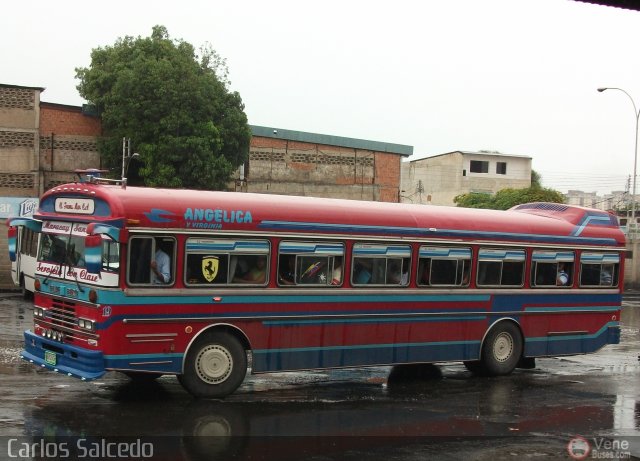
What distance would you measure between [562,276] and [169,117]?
93.5 ft

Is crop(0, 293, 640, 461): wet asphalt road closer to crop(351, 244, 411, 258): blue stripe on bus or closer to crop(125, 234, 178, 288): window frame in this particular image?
crop(125, 234, 178, 288): window frame

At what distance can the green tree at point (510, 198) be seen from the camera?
52.6 meters

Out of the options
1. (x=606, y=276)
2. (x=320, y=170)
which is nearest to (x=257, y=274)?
(x=606, y=276)

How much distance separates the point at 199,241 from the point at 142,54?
3340cm

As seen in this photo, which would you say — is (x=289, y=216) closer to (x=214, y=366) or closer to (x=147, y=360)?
(x=214, y=366)

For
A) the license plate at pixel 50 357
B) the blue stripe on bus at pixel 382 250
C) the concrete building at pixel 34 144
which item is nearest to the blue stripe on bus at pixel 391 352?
the blue stripe on bus at pixel 382 250

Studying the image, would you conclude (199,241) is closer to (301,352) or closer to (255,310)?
(255,310)

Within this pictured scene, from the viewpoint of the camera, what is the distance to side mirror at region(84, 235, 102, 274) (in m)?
10.2

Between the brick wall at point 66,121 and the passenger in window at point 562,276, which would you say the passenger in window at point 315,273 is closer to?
the passenger in window at point 562,276

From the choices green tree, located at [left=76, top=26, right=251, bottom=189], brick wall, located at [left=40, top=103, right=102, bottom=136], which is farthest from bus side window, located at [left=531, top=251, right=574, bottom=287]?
brick wall, located at [left=40, top=103, right=102, bottom=136]

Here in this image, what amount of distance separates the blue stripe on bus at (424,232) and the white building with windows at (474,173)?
52.3 metres

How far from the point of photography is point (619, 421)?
10945 millimetres

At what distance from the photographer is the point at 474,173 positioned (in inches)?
2685

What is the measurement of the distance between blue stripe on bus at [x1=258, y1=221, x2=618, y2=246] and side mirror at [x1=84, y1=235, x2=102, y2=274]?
2.31m
